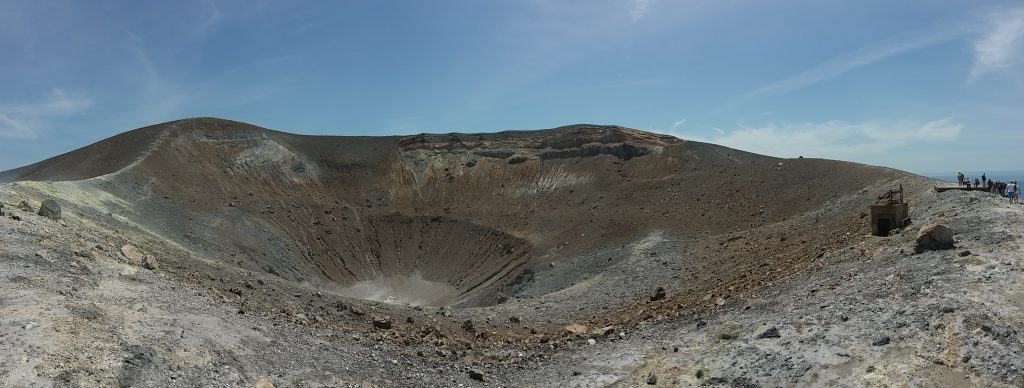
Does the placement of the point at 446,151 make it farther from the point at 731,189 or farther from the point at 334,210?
the point at 731,189

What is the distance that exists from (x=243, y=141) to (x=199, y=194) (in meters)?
13.0

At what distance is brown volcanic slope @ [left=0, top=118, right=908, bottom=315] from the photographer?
24.9 metres

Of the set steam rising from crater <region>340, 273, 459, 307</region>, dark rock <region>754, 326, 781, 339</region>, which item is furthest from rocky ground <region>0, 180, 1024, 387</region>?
steam rising from crater <region>340, 273, 459, 307</region>

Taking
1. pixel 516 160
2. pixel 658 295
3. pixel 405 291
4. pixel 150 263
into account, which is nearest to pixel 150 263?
pixel 150 263

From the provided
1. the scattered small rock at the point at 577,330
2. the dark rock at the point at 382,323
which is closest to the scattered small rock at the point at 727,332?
the scattered small rock at the point at 577,330

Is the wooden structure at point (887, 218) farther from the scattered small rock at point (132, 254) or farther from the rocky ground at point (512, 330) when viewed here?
the scattered small rock at point (132, 254)

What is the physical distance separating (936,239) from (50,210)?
24260 mm

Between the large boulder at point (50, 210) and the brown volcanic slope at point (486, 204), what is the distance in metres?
6.27

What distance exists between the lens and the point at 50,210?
17.6 m

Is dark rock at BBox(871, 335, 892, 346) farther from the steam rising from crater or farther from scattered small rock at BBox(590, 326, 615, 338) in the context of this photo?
the steam rising from crater

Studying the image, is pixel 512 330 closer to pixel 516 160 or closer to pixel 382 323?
pixel 382 323

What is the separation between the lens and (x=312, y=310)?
55.8ft

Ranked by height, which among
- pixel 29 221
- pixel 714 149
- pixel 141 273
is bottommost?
pixel 141 273

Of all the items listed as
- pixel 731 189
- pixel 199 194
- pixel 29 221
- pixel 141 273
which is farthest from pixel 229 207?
pixel 731 189
